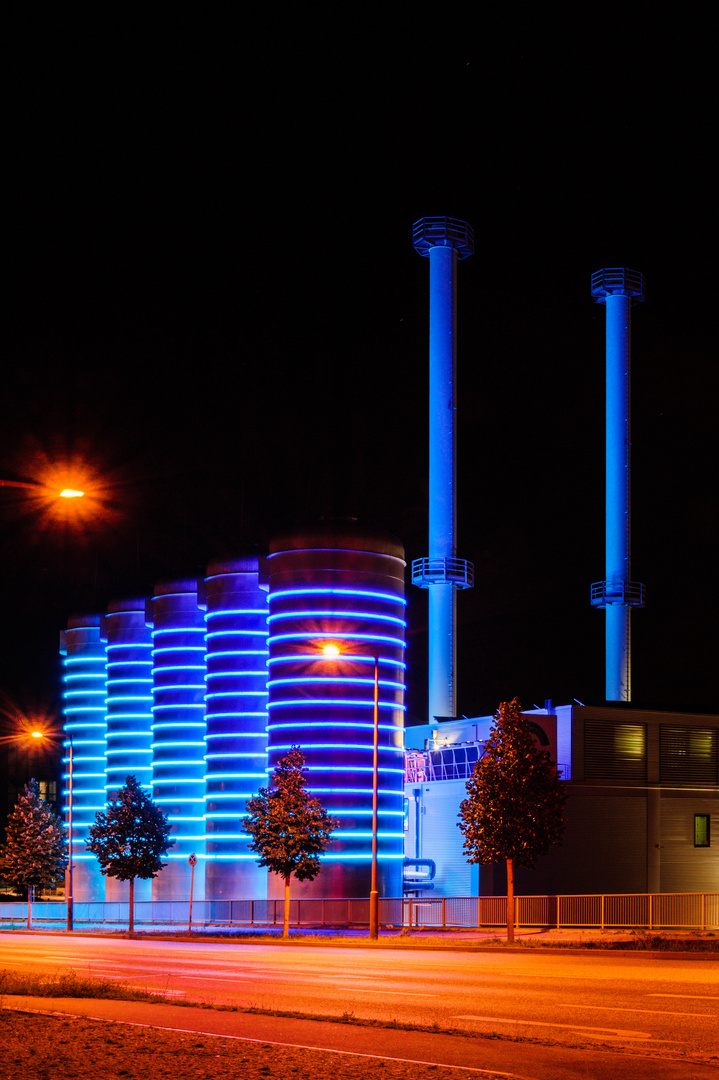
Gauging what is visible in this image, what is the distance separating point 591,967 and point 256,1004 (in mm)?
10338

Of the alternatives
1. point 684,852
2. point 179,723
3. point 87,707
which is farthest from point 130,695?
point 684,852

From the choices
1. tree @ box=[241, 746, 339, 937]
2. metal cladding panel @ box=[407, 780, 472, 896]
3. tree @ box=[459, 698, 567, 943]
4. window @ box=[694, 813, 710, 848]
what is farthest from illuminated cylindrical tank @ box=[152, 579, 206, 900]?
tree @ box=[459, 698, 567, 943]

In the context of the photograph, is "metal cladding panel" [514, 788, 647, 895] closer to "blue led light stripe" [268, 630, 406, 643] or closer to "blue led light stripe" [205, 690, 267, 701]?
"blue led light stripe" [268, 630, 406, 643]

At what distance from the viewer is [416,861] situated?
253 feet

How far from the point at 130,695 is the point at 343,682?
40.6m

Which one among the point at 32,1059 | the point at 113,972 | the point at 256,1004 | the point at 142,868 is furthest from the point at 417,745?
the point at 32,1059

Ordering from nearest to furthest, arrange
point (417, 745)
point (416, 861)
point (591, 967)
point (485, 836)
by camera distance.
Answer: point (591, 967), point (485, 836), point (416, 861), point (417, 745)

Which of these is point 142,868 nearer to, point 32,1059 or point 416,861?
point 416,861

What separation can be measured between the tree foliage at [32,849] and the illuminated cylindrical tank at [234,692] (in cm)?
1080

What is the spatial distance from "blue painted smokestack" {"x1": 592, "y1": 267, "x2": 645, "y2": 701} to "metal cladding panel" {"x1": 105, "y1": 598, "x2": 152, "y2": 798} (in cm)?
4173

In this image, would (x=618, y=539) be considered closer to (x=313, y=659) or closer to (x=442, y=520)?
(x=442, y=520)

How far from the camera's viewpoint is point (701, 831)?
68.8m

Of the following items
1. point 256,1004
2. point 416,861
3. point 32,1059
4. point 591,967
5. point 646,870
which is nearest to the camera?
point 32,1059

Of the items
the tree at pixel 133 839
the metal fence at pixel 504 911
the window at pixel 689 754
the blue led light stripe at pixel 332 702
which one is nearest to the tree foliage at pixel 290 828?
the metal fence at pixel 504 911
